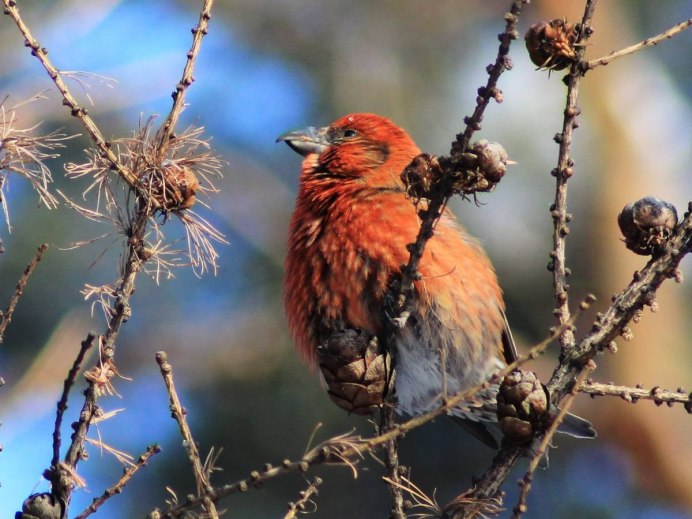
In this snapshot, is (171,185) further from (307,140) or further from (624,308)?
(307,140)

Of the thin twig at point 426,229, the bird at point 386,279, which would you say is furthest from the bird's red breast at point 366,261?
the thin twig at point 426,229

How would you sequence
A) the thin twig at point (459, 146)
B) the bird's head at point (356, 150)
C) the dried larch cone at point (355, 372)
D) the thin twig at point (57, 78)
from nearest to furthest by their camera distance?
the thin twig at point (459, 146), the thin twig at point (57, 78), the dried larch cone at point (355, 372), the bird's head at point (356, 150)

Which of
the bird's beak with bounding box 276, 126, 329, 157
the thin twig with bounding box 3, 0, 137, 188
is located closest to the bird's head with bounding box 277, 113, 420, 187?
the bird's beak with bounding box 276, 126, 329, 157

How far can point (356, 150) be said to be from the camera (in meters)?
3.80

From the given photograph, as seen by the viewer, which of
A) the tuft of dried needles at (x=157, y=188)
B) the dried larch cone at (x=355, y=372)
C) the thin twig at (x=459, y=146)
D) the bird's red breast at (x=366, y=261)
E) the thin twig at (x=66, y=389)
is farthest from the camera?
the bird's red breast at (x=366, y=261)

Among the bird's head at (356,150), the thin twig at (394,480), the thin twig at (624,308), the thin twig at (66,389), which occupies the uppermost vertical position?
the bird's head at (356,150)

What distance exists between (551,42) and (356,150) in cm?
161

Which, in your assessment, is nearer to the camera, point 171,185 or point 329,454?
point 329,454

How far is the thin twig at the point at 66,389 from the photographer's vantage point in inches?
64.9

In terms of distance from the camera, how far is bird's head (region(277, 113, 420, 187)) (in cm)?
366

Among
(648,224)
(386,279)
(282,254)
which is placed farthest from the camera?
(282,254)

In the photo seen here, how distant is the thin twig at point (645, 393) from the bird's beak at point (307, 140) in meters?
1.93

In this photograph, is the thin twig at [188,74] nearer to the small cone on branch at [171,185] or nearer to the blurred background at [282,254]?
the small cone on branch at [171,185]

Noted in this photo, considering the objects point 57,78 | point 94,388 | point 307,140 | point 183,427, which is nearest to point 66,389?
point 94,388
